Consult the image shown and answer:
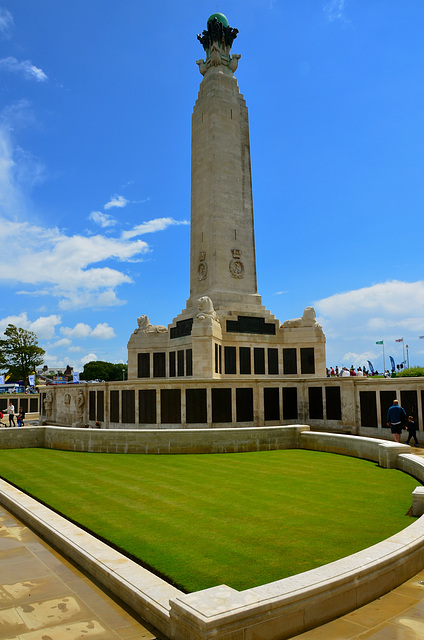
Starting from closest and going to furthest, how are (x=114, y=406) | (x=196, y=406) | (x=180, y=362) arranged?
(x=196, y=406)
(x=114, y=406)
(x=180, y=362)

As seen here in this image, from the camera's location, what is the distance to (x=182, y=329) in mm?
36156

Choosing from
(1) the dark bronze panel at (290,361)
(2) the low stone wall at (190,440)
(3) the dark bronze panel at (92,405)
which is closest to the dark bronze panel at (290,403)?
(2) the low stone wall at (190,440)

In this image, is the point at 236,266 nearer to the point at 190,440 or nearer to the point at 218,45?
the point at 218,45

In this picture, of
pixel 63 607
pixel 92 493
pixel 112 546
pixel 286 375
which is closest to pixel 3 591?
pixel 63 607

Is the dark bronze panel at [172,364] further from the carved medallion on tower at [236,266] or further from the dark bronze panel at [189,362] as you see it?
the carved medallion on tower at [236,266]

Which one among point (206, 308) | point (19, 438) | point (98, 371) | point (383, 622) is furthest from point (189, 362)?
point (98, 371)

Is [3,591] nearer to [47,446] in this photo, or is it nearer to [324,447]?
[324,447]

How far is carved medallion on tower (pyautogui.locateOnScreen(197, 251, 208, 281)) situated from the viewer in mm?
38375

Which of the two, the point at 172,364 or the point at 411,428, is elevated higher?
the point at 172,364

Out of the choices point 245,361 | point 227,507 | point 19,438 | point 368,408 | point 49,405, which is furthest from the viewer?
point 245,361

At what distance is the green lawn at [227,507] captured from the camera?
7090 millimetres

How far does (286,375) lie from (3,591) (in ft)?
101

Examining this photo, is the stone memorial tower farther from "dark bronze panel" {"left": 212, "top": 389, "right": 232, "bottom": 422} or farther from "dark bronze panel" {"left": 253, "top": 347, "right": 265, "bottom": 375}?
"dark bronze panel" {"left": 212, "top": 389, "right": 232, "bottom": 422}

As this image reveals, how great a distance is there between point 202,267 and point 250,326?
21.6 feet
